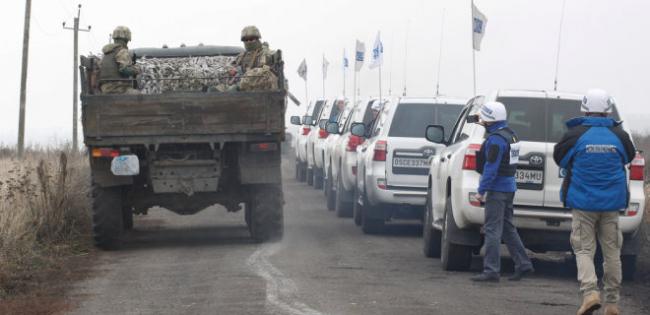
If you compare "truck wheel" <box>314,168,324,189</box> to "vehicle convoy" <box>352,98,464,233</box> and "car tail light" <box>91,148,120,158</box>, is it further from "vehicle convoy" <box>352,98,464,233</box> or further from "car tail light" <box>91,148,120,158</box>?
"car tail light" <box>91,148,120,158</box>

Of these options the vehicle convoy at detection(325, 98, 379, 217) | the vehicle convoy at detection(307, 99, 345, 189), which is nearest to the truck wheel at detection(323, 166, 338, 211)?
the vehicle convoy at detection(325, 98, 379, 217)

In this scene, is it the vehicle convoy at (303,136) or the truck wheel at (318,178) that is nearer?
the truck wheel at (318,178)

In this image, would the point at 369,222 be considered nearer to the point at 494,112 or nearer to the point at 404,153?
the point at 404,153

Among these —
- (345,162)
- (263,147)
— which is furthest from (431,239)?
(345,162)

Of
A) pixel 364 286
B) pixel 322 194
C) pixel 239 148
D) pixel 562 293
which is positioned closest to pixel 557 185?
pixel 562 293

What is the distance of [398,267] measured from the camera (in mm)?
13922

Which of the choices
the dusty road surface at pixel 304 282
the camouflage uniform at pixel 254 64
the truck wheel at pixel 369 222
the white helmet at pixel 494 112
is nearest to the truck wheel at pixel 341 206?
the truck wheel at pixel 369 222

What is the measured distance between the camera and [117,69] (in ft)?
55.0

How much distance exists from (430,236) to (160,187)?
3.36 metres

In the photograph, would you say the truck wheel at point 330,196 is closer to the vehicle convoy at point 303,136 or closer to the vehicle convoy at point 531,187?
the vehicle convoy at point 303,136

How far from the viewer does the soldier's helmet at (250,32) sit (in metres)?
17.2

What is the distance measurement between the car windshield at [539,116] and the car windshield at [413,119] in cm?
435

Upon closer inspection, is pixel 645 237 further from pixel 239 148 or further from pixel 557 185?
pixel 239 148

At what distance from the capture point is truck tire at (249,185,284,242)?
55.0 ft
